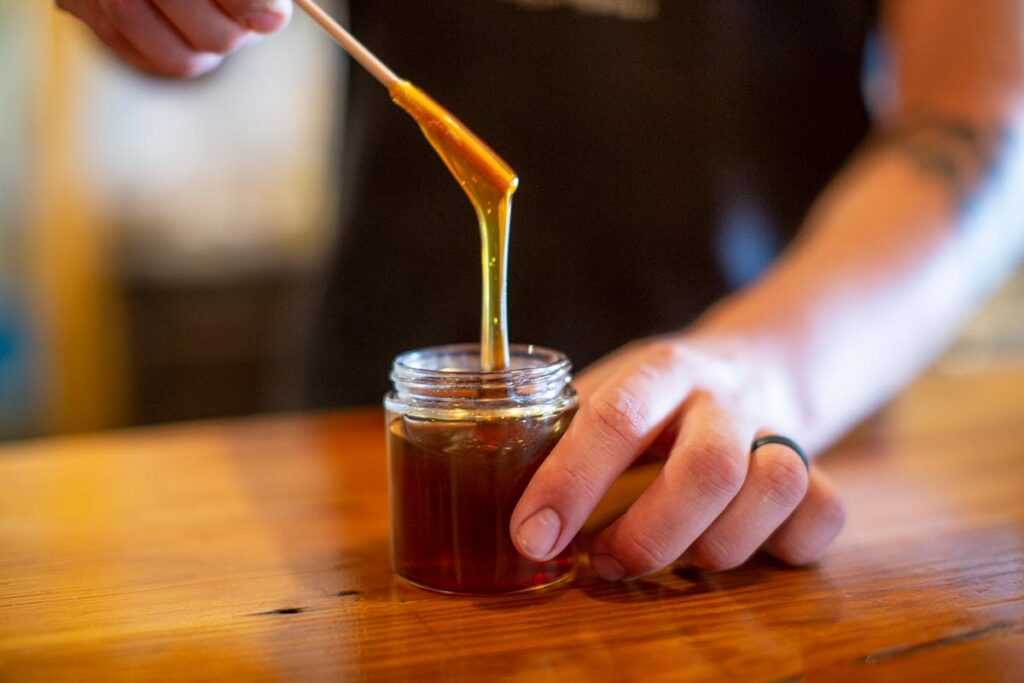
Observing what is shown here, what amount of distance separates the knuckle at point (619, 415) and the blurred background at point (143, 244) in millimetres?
2164

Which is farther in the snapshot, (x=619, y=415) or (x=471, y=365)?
(x=471, y=365)

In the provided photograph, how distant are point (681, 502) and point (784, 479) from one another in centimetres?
9

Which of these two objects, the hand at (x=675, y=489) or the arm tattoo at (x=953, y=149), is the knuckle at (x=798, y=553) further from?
the arm tattoo at (x=953, y=149)

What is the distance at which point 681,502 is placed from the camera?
2.67 feet

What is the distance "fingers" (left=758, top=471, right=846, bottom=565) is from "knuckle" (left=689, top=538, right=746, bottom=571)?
45 millimetres

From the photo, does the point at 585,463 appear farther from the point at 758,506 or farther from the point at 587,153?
the point at 587,153

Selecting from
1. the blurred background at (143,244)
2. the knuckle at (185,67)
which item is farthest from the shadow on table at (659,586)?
the blurred background at (143,244)

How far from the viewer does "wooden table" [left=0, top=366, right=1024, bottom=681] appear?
700 millimetres

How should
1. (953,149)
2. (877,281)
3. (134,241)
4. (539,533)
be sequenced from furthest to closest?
(134,241) < (953,149) < (877,281) < (539,533)

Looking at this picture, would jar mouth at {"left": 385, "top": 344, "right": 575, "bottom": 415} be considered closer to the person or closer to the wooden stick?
the wooden stick

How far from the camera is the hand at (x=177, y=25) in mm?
887

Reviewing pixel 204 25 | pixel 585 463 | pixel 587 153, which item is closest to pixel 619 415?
pixel 585 463

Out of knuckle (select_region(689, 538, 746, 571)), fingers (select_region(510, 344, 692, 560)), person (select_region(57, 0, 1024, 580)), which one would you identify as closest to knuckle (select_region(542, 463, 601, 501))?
fingers (select_region(510, 344, 692, 560))

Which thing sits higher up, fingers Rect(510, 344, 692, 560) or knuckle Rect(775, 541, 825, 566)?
fingers Rect(510, 344, 692, 560)
